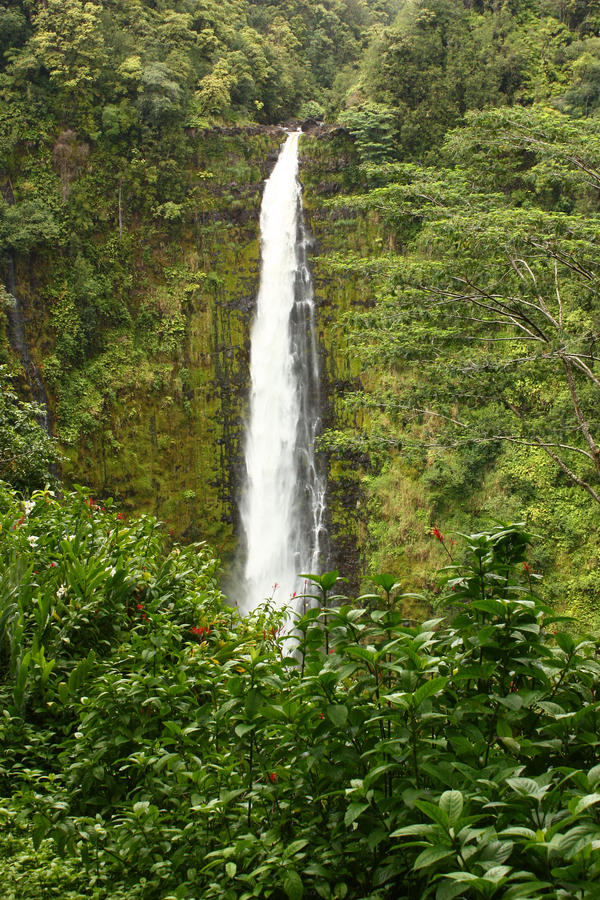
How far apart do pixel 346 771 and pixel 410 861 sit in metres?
0.26

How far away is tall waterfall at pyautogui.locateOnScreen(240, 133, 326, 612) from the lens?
14.4 metres

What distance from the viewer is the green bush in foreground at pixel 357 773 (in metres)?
1.31

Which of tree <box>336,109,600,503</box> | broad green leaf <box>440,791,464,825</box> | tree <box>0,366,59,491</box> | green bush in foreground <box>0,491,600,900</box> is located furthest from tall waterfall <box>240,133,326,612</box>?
broad green leaf <box>440,791,464,825</box>

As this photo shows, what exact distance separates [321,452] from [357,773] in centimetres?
1312

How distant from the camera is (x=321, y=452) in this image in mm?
14805

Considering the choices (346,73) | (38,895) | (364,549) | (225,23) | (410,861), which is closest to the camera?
(410,861)

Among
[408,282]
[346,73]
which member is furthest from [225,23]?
[408,282]

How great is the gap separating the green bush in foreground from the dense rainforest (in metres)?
0.01

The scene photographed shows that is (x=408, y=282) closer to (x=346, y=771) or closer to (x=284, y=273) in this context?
(x=346, y=771)

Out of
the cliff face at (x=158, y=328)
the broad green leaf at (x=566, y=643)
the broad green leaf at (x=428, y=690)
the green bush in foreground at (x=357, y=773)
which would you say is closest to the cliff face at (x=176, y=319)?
the cliff face at (x=158, y=328)

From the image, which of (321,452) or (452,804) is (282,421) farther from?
(452,804)

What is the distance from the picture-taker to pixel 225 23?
18.1m

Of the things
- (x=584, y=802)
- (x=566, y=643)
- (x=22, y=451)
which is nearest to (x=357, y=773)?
(x=566, y=643)

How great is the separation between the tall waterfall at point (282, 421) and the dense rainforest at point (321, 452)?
0.39 metres
